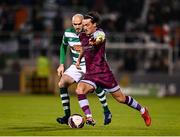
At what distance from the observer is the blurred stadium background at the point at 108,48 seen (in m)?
32.5

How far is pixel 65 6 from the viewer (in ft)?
117

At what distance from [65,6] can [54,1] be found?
60 cm

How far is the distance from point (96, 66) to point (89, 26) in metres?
0.80

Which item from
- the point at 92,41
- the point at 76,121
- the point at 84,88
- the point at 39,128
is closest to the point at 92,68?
the point at 84,88

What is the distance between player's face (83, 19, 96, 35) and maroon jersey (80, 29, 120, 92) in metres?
0.12

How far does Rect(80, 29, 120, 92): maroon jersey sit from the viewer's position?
14.5 m

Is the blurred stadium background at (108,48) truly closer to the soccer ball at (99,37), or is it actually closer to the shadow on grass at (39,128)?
the shadow on grass at (39,128)

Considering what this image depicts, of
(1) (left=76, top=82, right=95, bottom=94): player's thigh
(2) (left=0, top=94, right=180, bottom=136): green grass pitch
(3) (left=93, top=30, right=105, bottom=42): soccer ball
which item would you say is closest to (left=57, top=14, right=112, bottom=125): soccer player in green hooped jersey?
(2) (left=0, top=94, right=180, bottom=136): green grass pitch

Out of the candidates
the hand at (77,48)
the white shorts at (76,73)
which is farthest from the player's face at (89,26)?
the white shorts at (76,73)

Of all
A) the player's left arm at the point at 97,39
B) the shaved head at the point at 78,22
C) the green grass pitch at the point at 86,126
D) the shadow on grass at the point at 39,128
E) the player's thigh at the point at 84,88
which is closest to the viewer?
the green grass pitch at the point at 86,126

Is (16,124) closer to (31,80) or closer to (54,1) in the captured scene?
(31,80)

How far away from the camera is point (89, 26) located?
14.4 meters

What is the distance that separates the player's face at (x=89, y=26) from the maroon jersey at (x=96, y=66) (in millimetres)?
124

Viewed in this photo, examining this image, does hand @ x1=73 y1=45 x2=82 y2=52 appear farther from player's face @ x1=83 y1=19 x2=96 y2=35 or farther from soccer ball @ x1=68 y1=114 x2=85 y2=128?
soccer ball @ x1=68 y1=114 x2=85 y2=128
